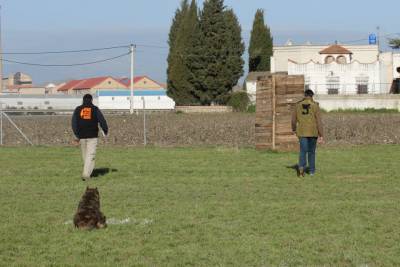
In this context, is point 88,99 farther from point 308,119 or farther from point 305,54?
point 305,54

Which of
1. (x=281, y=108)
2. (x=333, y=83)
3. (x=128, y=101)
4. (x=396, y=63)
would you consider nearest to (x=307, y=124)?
(x=281, y=108)

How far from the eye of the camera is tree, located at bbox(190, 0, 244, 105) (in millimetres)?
79188

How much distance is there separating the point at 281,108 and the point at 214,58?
187 ft

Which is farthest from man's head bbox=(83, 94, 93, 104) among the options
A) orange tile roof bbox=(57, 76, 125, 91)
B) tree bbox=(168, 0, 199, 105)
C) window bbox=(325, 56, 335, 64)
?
orange tile roof bbox=(57, 76, 125, 91)

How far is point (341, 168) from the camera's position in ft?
59.8

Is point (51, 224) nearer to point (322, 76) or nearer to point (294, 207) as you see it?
point (294, 207)

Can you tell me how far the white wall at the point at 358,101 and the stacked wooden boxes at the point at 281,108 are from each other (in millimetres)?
44764

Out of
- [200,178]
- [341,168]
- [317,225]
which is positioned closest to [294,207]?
[317,225]

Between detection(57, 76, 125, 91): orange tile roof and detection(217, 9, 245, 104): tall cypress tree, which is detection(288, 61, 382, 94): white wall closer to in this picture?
detection(217, 9, 245, 104): tall cypress tree

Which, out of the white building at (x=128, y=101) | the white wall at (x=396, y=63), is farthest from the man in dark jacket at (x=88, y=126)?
the white building at (x=128, y=101)

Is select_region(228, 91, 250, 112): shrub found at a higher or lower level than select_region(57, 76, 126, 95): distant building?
lower

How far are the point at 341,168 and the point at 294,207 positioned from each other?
686cm

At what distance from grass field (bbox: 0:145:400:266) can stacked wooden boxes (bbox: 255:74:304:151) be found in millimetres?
3085

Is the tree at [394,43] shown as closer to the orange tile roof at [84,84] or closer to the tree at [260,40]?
the tree at [260,40]
